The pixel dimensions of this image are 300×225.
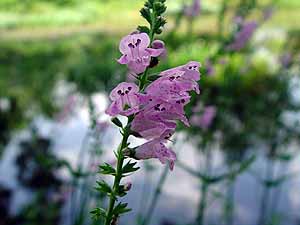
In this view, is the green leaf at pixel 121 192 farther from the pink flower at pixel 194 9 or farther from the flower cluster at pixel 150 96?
the pink flower at pixel 194 9

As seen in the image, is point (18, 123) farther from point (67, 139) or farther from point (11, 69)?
point (11, 69)

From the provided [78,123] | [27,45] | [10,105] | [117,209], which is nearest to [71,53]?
[27,45]

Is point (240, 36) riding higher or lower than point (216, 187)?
lower

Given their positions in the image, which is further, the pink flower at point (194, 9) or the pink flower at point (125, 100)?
the pink flower at point (194, 9)

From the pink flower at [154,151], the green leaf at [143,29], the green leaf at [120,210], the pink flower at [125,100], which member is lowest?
the green leaf at [120,210]

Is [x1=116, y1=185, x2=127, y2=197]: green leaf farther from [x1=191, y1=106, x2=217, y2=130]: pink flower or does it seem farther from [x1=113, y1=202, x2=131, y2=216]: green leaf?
[x1=191, y1=106, x2=217, y2=130]: pink flower

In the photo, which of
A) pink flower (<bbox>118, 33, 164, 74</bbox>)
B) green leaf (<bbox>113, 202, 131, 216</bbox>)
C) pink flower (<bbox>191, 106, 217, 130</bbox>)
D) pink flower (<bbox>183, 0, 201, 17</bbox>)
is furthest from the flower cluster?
pink flower (<bbox>183, 0, 201, 17</bbox>)

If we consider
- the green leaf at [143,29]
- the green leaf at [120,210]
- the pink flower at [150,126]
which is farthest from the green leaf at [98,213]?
the green leaf at [143,29]
